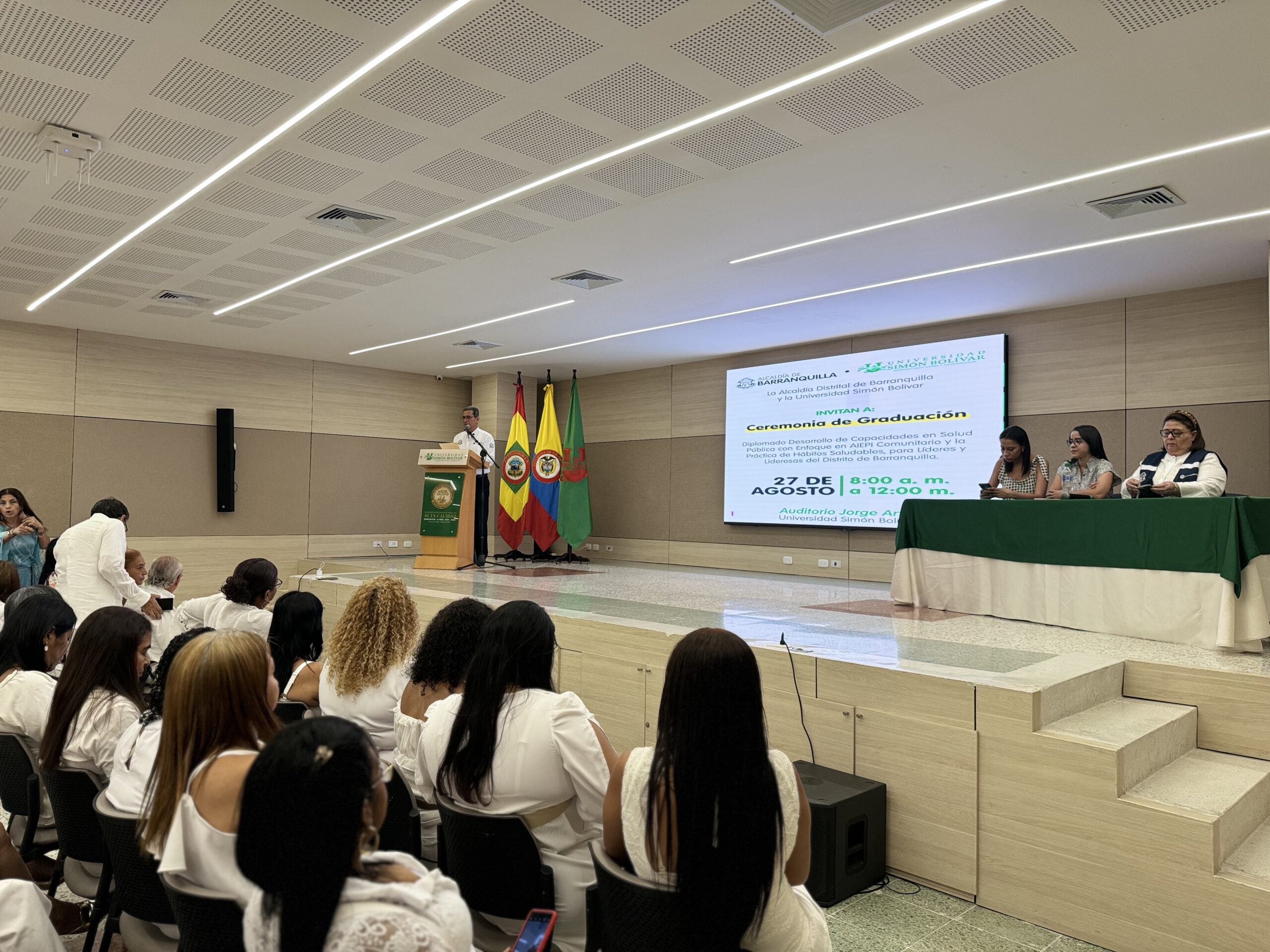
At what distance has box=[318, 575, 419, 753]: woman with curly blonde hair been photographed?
3055 millimetres

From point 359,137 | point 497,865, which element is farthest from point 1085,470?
point 497,865

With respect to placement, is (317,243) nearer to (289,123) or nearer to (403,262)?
(403,262)

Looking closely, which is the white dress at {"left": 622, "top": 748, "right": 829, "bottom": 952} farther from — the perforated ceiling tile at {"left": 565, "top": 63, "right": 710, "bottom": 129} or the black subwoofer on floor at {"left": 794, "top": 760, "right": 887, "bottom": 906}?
the perforated ceiling tile at {"left": 565, "top": 63, "right": 710, "bottom": 129}

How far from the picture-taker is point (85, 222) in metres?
5.91

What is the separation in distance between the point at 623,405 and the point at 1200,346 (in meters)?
6.73

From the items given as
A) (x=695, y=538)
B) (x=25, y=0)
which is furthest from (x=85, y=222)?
(x=695, y=538)

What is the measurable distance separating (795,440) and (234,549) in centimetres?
681

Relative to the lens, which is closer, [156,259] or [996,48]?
[996,48]

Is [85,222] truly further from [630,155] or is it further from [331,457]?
[331,457]

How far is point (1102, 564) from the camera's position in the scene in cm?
501

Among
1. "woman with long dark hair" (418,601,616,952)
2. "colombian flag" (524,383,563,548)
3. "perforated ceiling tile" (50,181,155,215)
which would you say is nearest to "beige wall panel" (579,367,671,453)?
"colombian flag" (524,383,563,548)

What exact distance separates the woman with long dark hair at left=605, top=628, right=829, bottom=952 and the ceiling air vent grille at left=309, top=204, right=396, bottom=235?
4.79 meters

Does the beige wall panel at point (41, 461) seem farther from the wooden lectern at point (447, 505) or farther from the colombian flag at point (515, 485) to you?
the colombian flag at point (515, 485)

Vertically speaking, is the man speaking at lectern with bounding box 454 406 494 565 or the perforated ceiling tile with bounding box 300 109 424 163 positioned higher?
the perforated ceiling tile with bounding box 300 109 424 163
